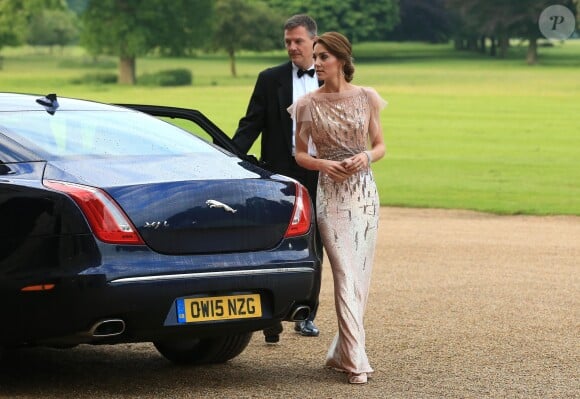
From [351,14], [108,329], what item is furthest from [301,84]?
[351,14]

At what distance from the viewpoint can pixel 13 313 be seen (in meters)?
6.31

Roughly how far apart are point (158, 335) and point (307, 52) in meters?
2.78

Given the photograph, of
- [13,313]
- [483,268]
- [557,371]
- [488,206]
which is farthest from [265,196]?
[488,206]

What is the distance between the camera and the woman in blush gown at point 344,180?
731 cm

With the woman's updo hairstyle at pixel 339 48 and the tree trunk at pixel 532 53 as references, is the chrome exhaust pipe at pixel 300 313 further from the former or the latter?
the tree trunk at pixel 532 53

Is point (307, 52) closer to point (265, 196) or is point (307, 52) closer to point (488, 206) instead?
point (265, 196)

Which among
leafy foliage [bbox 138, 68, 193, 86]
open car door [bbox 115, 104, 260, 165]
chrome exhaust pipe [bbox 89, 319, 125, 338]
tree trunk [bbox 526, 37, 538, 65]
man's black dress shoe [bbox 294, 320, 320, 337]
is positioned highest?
open car door [bbox 115, 104, 260, 165]

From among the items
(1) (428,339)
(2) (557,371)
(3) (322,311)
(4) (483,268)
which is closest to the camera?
(2) (557,371)

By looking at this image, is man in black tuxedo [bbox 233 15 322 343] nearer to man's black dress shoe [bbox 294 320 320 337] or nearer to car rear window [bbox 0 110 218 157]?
man's black dress shoe [bbox 294 320 320 337]

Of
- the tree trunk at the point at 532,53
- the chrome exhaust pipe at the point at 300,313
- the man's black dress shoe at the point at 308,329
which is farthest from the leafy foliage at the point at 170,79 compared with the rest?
the chrome exhaust pipe at the point at 300,313

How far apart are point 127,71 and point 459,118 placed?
→ 156ft

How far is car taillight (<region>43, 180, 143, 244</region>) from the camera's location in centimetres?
630

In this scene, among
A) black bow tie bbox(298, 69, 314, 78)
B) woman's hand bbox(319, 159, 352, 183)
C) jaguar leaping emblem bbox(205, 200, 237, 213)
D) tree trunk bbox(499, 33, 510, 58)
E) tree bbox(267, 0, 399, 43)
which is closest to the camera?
jaguar leaping emblem bbox(205, 200, 237, 213)

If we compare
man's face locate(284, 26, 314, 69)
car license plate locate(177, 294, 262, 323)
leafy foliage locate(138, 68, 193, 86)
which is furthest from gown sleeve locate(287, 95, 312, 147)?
leafy foliage locate(138, 68, 193, 86)
